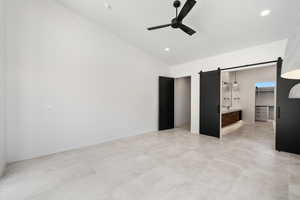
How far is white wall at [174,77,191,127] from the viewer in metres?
6.86

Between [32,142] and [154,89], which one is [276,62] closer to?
[154,89]

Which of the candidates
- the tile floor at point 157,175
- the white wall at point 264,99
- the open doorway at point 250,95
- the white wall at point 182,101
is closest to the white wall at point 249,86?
the open doorway at point 250,95

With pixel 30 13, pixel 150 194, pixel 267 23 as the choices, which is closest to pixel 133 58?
pixel 30 13

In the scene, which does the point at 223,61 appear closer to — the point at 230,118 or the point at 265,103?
the point at 230,118

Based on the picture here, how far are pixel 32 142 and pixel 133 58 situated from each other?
12.8 ft

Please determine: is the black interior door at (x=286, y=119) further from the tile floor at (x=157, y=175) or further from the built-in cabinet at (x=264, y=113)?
the built-in cabinet at (x=264, y=113)

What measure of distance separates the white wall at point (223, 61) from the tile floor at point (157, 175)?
2.23 m

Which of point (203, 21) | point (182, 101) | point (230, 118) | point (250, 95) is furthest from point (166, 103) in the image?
point (250, 95)

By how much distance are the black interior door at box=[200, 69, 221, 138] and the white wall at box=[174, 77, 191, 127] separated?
173cm

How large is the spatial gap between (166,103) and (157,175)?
12.8 feet

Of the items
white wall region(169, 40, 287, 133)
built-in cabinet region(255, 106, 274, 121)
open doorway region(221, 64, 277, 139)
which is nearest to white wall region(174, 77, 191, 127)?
white wall region(169, 40, 287, 133)

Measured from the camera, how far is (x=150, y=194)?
201 centimetres

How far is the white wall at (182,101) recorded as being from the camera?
6863mm

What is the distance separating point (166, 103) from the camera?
612 cm
